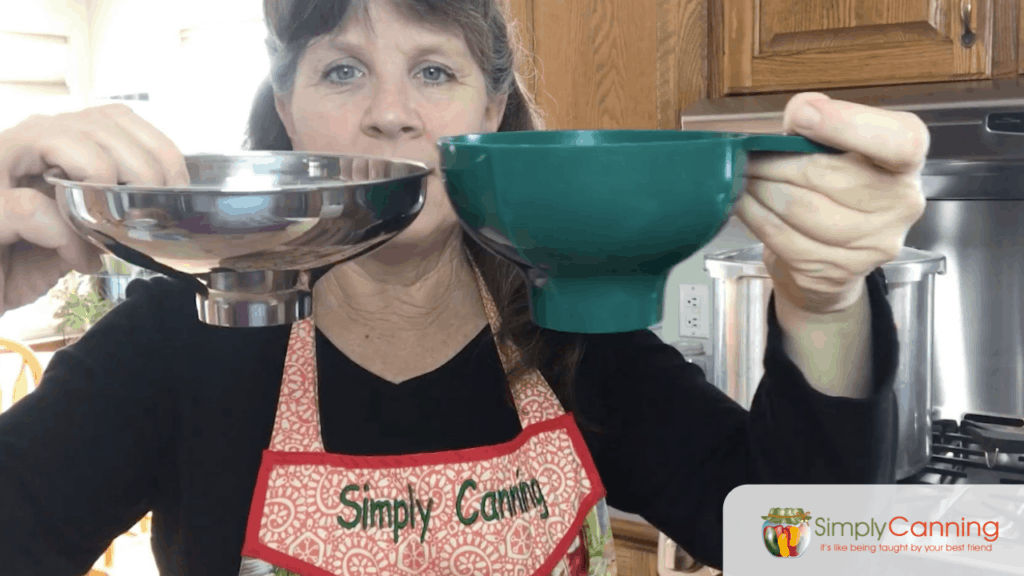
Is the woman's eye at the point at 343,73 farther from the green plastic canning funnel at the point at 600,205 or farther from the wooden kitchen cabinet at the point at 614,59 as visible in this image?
the wooden kitchen cabinet at the point at 614,59

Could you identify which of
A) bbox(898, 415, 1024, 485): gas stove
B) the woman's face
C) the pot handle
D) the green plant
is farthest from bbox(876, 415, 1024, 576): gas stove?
the green plant

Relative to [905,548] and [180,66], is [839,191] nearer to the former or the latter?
[905,548]

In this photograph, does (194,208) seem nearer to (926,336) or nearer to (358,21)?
(358,21)

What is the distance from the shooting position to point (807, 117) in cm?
46

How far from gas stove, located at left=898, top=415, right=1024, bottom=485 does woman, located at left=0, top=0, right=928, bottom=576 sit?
684mm

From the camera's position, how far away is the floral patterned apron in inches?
35.8

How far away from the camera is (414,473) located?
0.93 m

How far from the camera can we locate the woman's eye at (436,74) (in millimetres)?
845

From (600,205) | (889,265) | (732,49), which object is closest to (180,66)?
(732,49)

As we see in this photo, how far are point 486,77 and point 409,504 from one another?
45 centimetres

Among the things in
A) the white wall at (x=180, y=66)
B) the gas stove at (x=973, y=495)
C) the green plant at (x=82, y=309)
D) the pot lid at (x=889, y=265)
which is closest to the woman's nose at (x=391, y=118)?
the pot lid at (x=889, y=265)

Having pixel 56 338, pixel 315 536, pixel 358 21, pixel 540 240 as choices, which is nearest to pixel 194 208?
pixel 540 240

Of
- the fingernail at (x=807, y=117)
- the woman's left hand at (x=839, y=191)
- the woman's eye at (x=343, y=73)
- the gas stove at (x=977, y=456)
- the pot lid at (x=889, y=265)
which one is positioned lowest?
the gas stove at (x=977, y=456)

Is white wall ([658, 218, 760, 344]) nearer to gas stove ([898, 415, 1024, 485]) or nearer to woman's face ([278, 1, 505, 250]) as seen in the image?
gas stove ([898, 415, 1024, 485])
